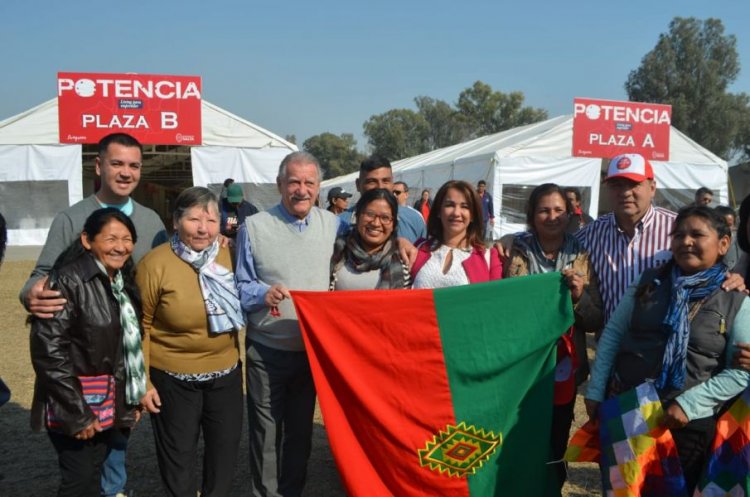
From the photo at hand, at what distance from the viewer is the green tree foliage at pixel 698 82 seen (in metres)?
46.8

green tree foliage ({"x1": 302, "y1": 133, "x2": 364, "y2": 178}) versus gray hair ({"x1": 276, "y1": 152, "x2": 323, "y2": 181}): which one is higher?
green tree foliage ({"x1": 302, "y1": 133, "x2": 364, "y2": 178})

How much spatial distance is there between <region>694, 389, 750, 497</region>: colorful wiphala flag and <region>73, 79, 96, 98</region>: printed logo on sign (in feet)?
52.3

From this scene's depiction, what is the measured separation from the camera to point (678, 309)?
2.47 m

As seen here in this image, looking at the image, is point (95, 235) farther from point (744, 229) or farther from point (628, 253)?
point (744, 229)

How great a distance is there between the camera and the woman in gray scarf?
3.06m

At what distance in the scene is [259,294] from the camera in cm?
300

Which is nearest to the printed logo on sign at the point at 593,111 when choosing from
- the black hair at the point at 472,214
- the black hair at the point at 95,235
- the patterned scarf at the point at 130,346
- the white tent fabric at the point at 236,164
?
the white tent fabric at the point at 236,164

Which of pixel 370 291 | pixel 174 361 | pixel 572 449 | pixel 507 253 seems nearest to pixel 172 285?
pixel 174 361

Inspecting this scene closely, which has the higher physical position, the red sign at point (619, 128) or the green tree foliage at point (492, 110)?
the green tree foliage at point (492, 110)

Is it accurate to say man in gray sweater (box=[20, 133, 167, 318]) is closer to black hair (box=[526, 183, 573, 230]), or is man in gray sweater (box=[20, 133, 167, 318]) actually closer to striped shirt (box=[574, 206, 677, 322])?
black hair (box=[526, 183, 573, 230])

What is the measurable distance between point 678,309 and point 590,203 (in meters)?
15.6

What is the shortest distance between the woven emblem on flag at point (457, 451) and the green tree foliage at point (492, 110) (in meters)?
63.9

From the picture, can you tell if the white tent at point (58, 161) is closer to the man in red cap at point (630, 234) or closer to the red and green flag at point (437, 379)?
the red and green flag at point (437, 379)

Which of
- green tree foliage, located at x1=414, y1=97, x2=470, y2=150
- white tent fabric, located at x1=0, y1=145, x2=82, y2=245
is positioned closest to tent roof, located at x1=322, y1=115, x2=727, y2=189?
white tent fabric, located at x1=0, y1=145, x2=82, y2=245
